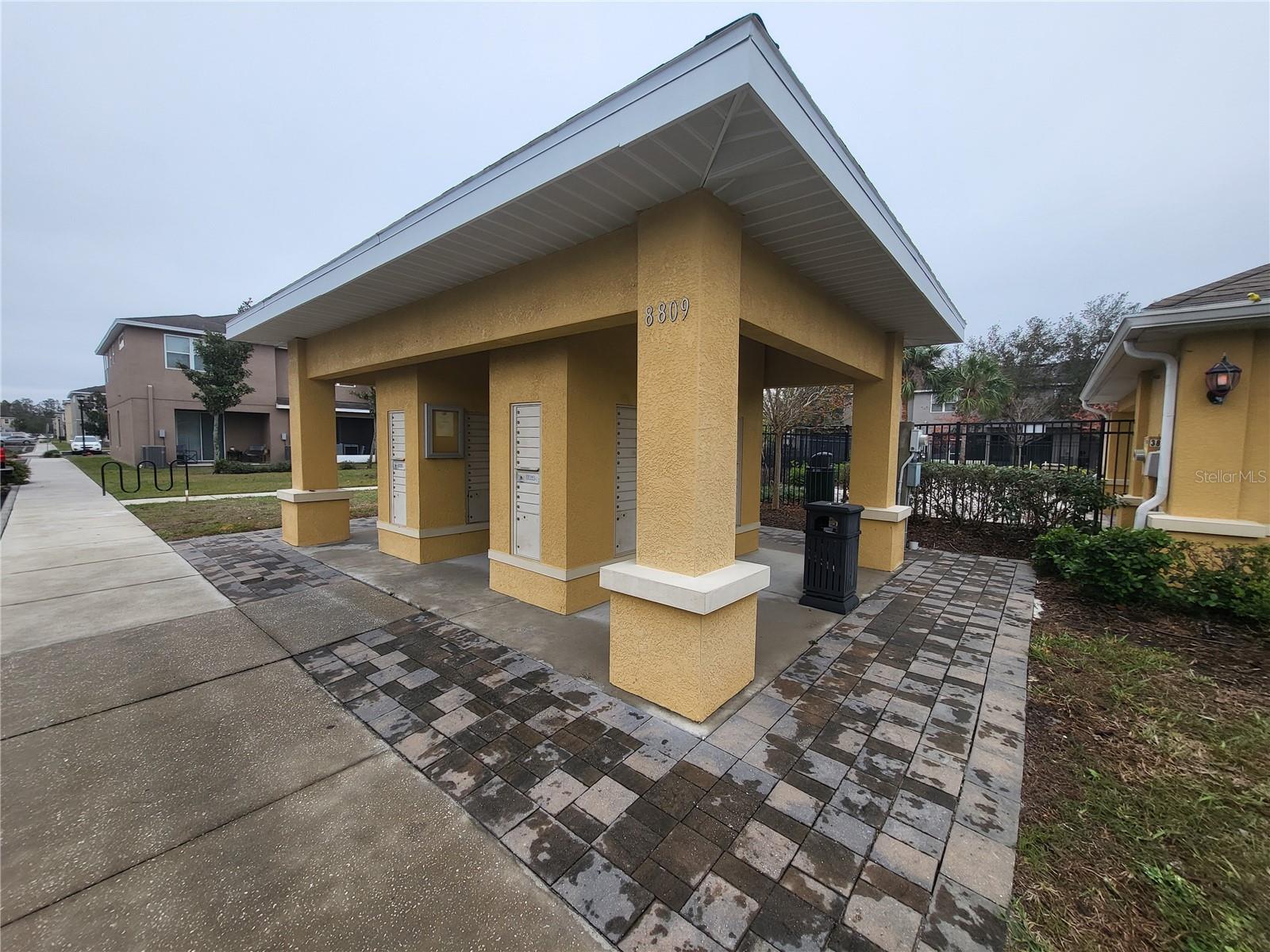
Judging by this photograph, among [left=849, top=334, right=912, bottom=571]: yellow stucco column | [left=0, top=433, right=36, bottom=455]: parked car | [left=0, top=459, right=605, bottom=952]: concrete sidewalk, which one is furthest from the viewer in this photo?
[left=0, top=433, right=36, bottom=455]: parked car

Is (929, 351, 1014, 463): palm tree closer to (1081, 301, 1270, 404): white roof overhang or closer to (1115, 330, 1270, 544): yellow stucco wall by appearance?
(1081, 301, 1270, 404): white roof overhang

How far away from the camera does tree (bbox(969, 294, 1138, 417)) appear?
26078mm

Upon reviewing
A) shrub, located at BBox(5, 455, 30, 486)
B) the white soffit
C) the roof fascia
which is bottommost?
shrub, located at BBox(5, 455, 30, 486)

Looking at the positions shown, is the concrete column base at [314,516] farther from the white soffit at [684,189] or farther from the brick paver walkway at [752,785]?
the brick paver walkway at [752,785]

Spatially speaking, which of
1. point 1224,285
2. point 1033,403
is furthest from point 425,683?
point 1033,403

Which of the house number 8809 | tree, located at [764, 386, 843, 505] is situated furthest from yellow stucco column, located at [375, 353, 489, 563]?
tree, located at [764, 386, 843, 505]

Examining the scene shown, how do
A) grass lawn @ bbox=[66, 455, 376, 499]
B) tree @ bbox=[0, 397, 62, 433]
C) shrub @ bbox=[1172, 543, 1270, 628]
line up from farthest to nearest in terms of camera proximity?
tree @ bbox=[0, 397, 62, 433]
grass lawn @ bbox=[66, 455, 376, 499]
shrub @ bbox=[1172, 543, 1270, 628]

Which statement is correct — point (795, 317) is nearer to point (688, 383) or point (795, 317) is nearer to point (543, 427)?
point (688, 383)

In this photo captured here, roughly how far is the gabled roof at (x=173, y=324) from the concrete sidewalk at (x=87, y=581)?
617 inches

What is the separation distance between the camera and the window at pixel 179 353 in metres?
22.9

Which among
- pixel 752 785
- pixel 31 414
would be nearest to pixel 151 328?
pixel 752 785

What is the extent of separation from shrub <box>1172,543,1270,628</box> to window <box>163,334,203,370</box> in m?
32.4

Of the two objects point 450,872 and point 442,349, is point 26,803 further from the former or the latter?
point 442,349

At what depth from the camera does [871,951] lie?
165 centimetres
